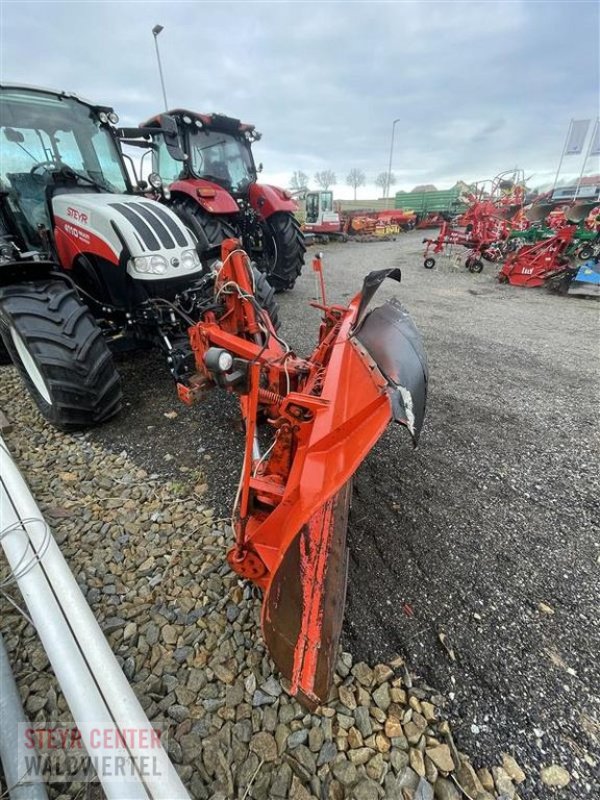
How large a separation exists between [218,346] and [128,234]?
4.00ft

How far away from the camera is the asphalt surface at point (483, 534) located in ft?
4.44

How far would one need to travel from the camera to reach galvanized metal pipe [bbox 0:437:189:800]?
3.43 feet

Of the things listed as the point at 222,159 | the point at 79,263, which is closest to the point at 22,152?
the point at 79,263

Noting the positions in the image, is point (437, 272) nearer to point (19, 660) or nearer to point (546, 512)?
point (546, 512)

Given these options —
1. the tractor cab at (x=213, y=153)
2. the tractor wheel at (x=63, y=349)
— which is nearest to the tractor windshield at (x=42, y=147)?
the tractor wheel at (x=63, y=349)

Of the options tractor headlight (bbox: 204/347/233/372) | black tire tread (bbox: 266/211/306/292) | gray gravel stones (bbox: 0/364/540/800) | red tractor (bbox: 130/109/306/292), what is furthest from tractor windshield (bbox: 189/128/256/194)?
gray gravel stones (bbox: 0/364/540/800)

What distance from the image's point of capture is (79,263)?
3.17 meters

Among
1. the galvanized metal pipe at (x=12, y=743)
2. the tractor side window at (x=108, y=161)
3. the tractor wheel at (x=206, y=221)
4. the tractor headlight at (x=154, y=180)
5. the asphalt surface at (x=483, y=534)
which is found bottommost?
the asphalt surface at (x=483, y=534)

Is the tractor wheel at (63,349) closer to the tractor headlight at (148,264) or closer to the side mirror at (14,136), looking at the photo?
the tractor headlight at (148,264)

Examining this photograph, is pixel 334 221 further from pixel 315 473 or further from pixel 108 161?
pixel 315 473

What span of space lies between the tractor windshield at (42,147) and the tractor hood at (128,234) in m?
0.34

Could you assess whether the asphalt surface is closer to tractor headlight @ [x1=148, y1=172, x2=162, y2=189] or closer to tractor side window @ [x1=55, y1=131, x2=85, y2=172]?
tractor headlight @ [x1=148, y1=172, x2=162, y2=189]

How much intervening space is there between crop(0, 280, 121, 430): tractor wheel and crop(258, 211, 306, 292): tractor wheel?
418cm

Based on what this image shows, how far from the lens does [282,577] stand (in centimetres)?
115
